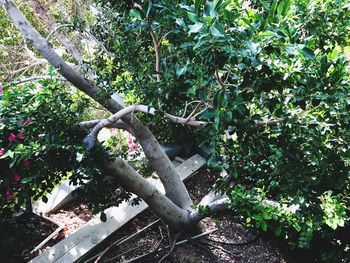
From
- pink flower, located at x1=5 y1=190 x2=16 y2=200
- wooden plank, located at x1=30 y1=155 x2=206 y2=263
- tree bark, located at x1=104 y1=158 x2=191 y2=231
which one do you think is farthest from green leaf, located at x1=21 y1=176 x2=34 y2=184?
wooden plank, located at x1=30 y1=155 x2=206 y2=263

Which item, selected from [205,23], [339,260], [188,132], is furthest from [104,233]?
[205,23]

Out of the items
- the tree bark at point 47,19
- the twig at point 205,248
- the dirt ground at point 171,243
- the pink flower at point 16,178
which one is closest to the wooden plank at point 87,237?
the dirt ground at point 171,243

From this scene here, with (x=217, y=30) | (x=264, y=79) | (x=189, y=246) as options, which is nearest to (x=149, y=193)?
(x=189, y=246)

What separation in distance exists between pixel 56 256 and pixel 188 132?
2025mm

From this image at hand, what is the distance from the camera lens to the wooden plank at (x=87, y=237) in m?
2.62

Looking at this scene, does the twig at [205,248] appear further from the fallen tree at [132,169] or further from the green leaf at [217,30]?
the green leaf at [217,30]

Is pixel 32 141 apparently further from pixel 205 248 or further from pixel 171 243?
pixel 205 248

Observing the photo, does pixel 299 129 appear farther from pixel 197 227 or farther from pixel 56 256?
pixel 56 256

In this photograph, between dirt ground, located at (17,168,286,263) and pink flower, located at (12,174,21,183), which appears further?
dirt ground, located at (17,168,286,263)

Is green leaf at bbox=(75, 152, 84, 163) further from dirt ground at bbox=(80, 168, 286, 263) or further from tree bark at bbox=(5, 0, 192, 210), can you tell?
dirt ground at bbox=(80, 168, 286, 263)

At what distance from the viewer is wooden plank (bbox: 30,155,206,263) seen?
8.60 feet

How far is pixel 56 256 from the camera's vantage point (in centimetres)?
262

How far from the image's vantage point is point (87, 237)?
285 cm

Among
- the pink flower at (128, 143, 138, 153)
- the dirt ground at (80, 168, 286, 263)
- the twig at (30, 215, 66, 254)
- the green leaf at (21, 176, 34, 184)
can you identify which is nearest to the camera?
the green leaf at (21, 176, 34, 184)
